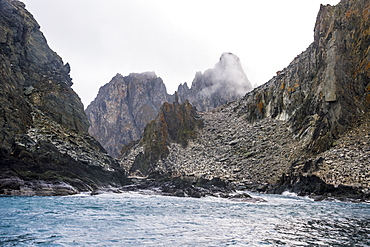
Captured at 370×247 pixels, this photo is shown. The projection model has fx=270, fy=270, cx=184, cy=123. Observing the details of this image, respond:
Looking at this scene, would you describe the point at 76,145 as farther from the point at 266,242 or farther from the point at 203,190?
the point at 266,242

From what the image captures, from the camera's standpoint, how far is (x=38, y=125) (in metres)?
46.3

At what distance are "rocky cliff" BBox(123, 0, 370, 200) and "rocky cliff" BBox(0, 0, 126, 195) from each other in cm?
2888

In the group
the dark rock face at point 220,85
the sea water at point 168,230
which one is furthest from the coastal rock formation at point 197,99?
the sea water at point 168,230

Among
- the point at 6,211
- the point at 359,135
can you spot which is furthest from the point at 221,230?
the point at 359,135

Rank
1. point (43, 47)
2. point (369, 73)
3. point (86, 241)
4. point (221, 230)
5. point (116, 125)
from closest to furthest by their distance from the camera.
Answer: point (86, 241) < point (221, 230) < point (369, 73) < point (43, 47) < point (116, 125)

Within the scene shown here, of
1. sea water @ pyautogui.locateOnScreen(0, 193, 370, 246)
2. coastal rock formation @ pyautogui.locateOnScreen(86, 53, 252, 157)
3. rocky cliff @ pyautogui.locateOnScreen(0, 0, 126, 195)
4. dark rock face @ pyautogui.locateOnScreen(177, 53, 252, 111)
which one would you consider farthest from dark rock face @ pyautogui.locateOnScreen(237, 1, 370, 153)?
coastal rock formation @ pyautogui.locateOnScreen(86, 53, 252, 157)

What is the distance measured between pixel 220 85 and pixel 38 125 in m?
139

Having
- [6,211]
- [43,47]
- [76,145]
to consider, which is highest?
[43,47]

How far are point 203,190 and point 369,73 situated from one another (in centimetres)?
3710

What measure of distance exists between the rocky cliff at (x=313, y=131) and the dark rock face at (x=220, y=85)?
79.6 metres

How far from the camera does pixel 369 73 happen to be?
49.3 metres

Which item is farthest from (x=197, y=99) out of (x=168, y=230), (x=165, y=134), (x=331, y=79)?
(x=168, y=230)

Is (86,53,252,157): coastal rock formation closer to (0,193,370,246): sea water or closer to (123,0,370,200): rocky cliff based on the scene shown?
(123,0,370,200): rocky cliff

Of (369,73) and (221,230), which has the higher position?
(369,73)
